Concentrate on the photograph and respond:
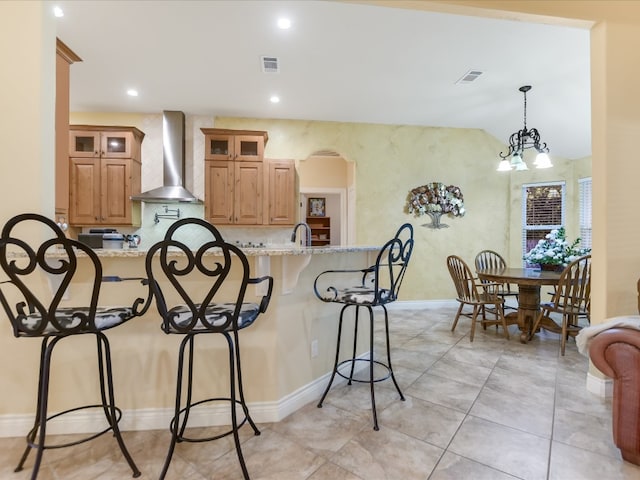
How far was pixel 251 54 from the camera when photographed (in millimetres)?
3281

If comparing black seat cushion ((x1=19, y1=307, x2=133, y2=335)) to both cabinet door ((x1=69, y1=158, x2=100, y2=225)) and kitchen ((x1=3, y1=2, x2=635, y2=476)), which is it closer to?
cabinet door ((x1=69, y1=158, x2=100, y2=225))

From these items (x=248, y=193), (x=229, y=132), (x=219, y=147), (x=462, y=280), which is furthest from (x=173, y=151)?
(x=462, y=280)

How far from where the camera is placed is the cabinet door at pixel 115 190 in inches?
177

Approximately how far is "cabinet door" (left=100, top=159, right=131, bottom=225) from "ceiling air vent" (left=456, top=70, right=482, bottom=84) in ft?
14.7

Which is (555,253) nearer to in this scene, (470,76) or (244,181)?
(470,76)

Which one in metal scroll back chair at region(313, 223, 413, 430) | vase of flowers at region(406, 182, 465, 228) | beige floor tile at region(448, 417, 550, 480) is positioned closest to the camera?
beige floor tile at region(448, 417, 550, 480)

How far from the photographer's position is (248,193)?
479cm

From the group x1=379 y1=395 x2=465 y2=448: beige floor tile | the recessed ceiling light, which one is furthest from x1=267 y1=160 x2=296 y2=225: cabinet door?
x1=379 y1=395 x2=465 y2=448: beige floor tile

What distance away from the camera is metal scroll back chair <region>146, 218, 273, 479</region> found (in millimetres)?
1332

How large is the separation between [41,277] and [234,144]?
134 inches

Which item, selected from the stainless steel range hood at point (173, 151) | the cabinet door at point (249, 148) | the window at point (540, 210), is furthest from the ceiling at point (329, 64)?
the window at point (540, 210)

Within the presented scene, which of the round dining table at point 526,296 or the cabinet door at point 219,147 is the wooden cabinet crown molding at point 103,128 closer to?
the cabinet door at point 219,147

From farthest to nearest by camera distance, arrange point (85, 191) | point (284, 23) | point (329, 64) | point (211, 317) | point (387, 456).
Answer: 1. point (85, 191)
2. point (329, 64)
3. point (284, 23)
4. point (387, 456)
5. point (211, 317)

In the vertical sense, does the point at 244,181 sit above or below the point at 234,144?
below
